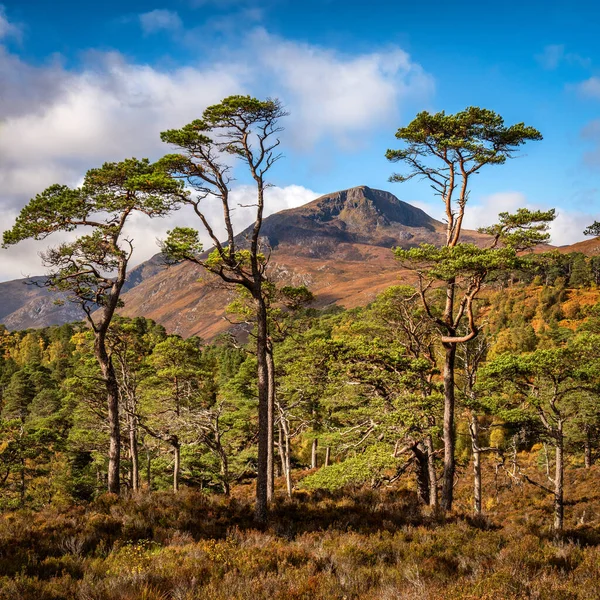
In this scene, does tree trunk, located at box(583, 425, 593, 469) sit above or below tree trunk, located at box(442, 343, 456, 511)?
below

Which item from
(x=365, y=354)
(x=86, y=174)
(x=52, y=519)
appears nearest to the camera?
(x=52, y=519)

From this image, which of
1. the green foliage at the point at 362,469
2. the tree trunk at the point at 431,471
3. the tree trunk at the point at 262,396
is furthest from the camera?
the tree trunk at the point at 431,471

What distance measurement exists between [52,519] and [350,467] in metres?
8.70

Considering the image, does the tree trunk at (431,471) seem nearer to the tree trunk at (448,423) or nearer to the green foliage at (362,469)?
the green foliage at (362,469)

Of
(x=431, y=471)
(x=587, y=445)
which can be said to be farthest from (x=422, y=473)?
(x=587, y=445)

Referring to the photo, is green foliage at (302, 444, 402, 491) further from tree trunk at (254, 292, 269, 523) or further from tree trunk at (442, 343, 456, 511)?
tree trunk at (254, 292, 269, 523)

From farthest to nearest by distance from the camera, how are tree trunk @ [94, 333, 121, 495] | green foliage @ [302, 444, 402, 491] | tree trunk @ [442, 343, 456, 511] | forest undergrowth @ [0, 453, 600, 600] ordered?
green foliage @ [302, 444, 402, 491]
tree trunk @ [442, 343, 456, 511]
tree trunk @ [94, 333, 121, 495]
forest undergrowth @ [0, 453, 600, 600]

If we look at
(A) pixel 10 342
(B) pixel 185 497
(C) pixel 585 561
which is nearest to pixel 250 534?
(B) pixel 185 497

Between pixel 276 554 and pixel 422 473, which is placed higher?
pixel 276 554

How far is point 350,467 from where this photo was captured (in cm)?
1377

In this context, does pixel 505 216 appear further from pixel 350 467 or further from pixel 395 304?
pixel 350 467

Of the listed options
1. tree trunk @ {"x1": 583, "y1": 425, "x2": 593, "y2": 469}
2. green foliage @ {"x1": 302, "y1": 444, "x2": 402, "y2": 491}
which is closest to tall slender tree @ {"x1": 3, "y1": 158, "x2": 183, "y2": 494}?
green foliage @ {"x1": 302, "y1": 444, "x2": 402, "y2": 491}

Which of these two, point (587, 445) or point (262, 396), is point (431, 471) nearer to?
point (262, 396)

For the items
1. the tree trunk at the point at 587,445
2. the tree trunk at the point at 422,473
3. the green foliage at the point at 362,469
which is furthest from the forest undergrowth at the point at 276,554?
the tree trunk at the point at 587,445
